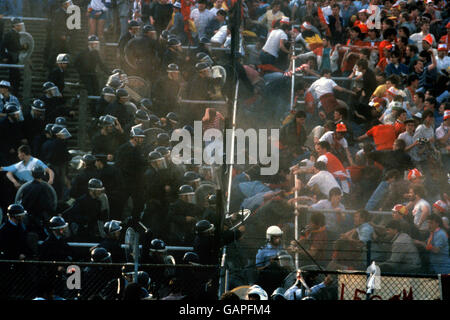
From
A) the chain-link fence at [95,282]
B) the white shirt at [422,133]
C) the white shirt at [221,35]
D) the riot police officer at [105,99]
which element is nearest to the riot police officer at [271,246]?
Answer: the chain-link fence at [95,282]

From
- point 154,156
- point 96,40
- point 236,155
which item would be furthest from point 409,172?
point 96,40

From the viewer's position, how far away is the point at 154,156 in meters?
15.5

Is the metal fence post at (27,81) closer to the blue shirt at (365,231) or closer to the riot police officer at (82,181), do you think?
the riot police officer at (82,181)

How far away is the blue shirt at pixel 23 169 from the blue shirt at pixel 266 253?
407 centimetres

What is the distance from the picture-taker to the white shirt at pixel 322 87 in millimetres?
17406

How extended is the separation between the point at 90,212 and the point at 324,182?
3.48 m

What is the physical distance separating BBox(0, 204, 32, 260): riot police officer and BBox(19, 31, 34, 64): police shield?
5712mm

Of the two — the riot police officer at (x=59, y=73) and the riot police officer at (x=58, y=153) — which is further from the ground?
the riot police officer at (x=59, y=73)

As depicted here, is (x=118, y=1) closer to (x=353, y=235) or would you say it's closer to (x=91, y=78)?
(x=91, y=78)

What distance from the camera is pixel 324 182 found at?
14.8 metres

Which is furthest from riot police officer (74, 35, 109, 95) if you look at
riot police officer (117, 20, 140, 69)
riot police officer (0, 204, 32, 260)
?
riot police officer (0, 204, 32, 260)

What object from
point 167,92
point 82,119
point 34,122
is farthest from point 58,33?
point 34,122

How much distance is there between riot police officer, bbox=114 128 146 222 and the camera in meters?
15.6
